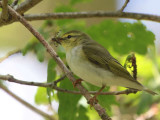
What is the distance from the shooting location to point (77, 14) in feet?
10.3

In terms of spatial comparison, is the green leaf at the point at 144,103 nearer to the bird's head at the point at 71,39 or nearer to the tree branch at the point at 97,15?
the tree branch at the point at 97,15

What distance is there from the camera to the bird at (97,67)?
10.6ft

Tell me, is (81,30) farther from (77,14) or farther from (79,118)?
(79,118)

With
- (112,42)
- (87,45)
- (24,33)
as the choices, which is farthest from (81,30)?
(24,33)

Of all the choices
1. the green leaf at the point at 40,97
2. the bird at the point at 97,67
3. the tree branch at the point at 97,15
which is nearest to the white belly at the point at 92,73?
the bird at the point at 97,67

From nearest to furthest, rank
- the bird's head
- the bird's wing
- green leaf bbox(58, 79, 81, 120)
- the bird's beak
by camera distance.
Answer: green leaf bbox(58, 79, 81, 120), the bird's wing, the bird's beak, the bird's head

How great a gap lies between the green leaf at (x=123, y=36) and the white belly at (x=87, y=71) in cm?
33

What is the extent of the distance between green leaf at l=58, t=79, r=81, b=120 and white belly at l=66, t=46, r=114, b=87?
0.23 m

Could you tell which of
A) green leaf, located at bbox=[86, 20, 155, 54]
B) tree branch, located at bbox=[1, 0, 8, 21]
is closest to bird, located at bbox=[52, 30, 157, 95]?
green leaf, located at bbox=[86, 20, 155, 54]

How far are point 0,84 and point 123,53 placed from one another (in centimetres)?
152

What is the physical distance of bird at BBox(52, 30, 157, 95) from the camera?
127 inches

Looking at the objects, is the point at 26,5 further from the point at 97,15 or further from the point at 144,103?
the point at 144,103

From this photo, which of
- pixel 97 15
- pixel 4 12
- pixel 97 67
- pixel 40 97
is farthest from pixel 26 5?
pixel 40 97

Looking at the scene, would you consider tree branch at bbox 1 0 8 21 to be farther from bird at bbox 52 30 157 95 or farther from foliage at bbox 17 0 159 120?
bird at bbox 52 30 157 95
